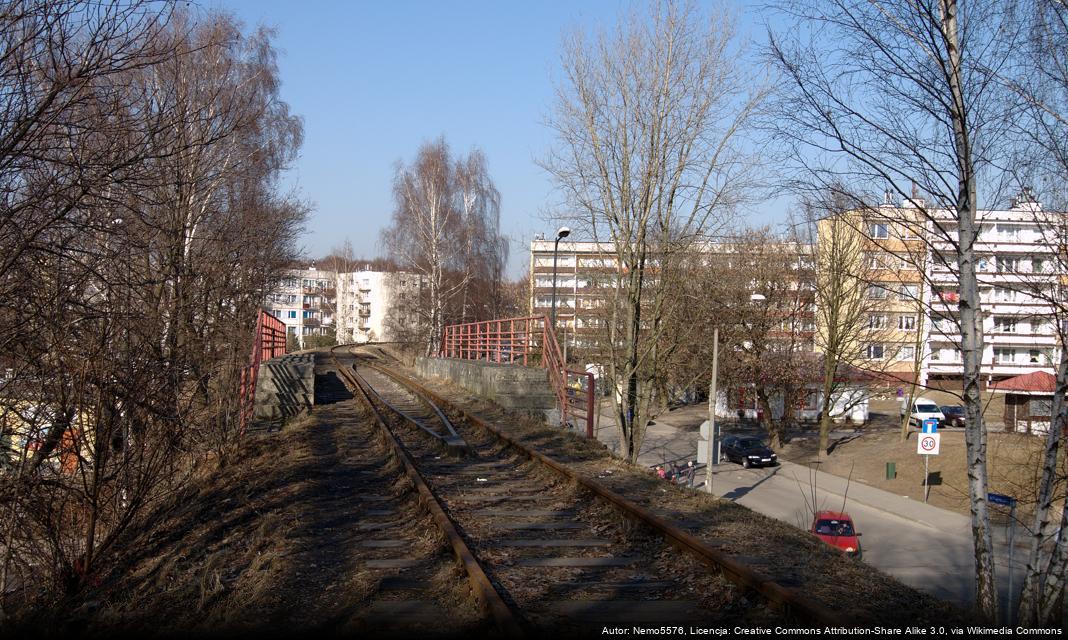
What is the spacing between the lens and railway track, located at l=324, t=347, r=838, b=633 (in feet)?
16.6

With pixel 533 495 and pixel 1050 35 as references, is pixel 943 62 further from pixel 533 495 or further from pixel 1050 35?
pixel 533 495

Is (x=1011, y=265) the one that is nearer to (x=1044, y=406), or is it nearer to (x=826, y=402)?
(x=1044, y=406)

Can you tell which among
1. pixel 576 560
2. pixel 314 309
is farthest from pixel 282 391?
pixel 314 309

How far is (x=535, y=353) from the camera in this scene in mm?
20766

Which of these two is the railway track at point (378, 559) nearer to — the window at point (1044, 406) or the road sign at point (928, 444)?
the window at point (1044, 406)

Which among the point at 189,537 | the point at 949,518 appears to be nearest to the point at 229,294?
the point at 189,537

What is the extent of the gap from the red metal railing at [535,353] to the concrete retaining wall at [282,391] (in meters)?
5.36

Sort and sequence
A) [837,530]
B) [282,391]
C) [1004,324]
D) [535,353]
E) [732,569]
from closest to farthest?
[732,569]
[1004,324]
[837,530]
[282,391]
[535,353]

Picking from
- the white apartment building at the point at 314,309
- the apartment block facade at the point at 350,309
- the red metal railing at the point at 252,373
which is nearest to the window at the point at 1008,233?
the red metal railing at the point at 252,373

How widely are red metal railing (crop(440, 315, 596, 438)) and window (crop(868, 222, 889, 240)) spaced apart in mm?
7983

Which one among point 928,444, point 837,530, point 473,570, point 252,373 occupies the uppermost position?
point 252,373

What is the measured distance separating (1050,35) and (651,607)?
16.7 feet

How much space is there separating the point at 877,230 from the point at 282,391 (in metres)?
15.5

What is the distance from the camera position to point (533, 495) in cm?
927
